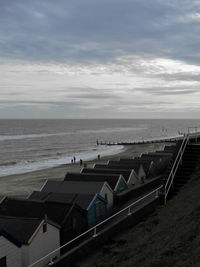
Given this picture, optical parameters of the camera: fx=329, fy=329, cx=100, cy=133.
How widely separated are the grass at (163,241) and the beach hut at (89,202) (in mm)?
7048

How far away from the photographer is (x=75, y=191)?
2731 centimetres

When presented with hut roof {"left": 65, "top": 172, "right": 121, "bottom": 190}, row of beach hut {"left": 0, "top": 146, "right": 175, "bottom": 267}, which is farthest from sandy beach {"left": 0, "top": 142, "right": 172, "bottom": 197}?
row of beach hut {"left": 0, "top": 146, "right": 175, "bottom": 267}

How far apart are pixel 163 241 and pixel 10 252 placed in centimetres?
715

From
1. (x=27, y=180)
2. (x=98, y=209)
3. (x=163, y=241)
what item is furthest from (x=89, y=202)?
(x=27, y=180)

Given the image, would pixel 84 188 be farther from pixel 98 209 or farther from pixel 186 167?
pixel 186 167

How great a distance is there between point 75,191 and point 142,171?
644 inches

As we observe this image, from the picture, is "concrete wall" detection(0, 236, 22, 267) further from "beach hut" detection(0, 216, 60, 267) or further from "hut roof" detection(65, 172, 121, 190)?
"hut roof" detection(65, 172, 121, 190)

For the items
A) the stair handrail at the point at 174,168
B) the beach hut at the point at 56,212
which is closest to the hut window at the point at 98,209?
the beach hut at the point at 56,212

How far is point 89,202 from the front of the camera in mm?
23078

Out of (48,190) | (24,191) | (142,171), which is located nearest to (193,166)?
(48,190)

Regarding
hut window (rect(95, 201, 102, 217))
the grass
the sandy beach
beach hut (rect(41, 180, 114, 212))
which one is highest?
the grass

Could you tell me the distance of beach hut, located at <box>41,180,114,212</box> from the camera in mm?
27203

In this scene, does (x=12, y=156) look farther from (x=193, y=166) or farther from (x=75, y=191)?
(x=193, y=166)

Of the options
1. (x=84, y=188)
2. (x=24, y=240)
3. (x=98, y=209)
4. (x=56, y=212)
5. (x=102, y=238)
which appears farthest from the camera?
(x=84, y=188)
